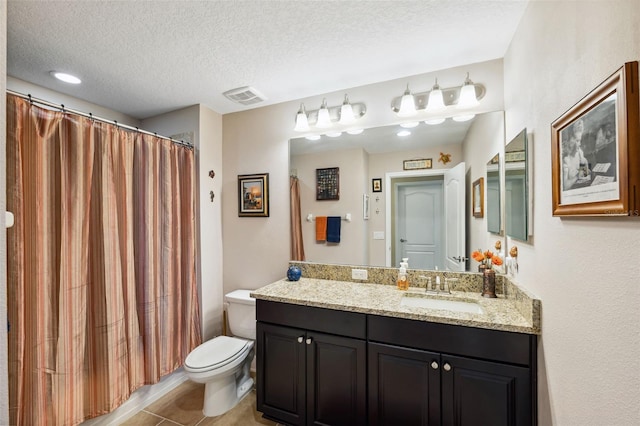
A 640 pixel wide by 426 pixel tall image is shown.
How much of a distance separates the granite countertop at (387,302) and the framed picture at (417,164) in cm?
89

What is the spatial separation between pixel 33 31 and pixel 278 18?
1357 millimetres

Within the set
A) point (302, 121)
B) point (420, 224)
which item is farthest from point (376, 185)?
point (302, 121)

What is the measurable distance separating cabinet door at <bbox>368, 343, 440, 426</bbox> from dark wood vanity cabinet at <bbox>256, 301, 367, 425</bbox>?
0.07 meters

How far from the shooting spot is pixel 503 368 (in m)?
1.24

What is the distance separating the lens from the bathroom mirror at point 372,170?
72.5 inches

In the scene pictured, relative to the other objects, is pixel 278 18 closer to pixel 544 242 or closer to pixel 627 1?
pixel 627 1

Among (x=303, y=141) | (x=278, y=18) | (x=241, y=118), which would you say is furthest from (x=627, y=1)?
(x=241, y=118)

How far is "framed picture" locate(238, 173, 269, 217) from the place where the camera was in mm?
2416

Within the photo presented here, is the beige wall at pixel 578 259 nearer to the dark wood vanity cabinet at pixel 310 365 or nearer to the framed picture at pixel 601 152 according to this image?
the framed picture at pixel 601 152

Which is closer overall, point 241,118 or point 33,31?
point 33,31

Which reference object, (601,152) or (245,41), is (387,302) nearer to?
(601,152)

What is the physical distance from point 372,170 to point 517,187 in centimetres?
94

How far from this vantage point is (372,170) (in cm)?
204

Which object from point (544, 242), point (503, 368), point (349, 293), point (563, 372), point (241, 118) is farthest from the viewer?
point (241, 118)
